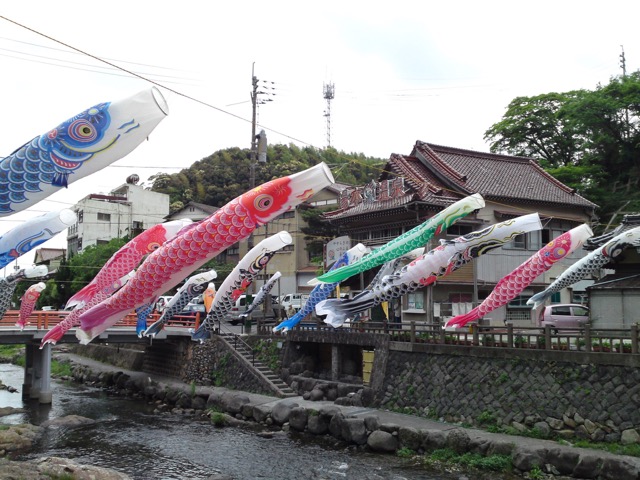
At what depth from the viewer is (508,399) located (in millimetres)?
18625

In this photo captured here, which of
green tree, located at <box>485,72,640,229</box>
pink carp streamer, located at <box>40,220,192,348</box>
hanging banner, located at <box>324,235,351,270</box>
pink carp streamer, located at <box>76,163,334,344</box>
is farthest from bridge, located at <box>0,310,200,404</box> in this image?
green tree, located at <box>485,72,640,229</box>

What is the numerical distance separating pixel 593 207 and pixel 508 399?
19502 mm

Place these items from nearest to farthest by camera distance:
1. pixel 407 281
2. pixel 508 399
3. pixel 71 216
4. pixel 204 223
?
pixel 204 223 < pixel 71 216 < pixel 508 399 < pixel 407 281

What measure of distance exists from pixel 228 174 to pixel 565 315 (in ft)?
158

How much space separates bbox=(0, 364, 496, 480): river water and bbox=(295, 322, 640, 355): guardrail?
468cm

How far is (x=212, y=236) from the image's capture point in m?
13.9

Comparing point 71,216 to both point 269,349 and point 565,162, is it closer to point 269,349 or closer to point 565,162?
point 269,349

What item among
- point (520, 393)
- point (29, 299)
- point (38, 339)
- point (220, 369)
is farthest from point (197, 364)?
point (520, 393)

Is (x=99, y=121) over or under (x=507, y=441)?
over

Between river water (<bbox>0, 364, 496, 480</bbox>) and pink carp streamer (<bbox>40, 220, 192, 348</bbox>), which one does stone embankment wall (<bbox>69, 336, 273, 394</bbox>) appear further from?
pink carp streamer (<bbox>40, 220, 192, 348</bbox>)

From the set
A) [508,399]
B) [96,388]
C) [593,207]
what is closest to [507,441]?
[508,399]

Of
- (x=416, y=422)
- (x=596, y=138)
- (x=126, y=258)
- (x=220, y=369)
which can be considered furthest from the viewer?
(x=596, y=138)

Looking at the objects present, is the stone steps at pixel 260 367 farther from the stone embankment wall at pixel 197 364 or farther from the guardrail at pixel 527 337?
the guardrail at pixel 527 337

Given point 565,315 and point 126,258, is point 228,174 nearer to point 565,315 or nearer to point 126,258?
point 565,315
